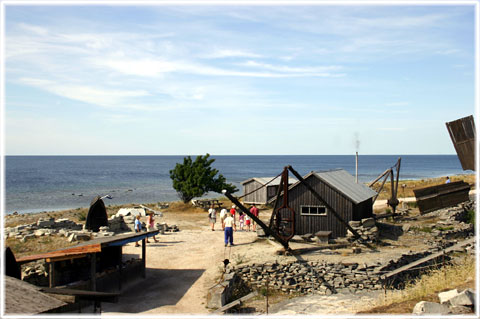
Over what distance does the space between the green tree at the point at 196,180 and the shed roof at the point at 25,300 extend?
98.4 ft

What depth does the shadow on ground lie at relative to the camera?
15.0 metres

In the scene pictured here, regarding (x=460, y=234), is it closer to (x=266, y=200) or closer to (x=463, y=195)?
(x=463, y=195)

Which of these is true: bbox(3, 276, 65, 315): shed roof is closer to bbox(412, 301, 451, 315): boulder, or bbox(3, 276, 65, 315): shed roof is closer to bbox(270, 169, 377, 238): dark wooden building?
bbox(412, 301, 451, 315): boulder

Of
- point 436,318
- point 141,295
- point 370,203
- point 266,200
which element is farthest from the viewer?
point 266,200

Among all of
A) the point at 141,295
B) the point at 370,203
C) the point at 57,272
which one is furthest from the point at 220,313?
the point at 370,203

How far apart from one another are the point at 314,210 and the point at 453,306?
1621 centimetres

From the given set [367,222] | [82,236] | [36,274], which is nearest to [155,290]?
[36,274]

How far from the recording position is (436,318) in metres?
8.55

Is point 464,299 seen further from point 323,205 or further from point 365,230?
point 323,205

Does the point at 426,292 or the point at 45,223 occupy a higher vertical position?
the point at 45,223

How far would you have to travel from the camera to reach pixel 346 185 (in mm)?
27125

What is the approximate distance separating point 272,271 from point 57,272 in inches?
379

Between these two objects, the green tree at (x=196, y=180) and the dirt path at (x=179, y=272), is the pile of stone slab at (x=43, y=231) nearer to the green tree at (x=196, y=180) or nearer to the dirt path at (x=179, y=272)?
the dirt path at (x=179, y=272)

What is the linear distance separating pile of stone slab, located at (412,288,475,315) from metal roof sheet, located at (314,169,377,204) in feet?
50.9
